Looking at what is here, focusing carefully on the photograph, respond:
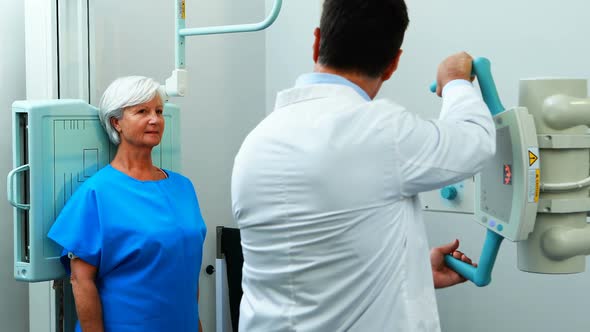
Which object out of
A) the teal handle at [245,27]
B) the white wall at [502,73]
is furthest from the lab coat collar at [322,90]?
the white wall at [502,73]

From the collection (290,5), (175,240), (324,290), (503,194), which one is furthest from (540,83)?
(290,5)

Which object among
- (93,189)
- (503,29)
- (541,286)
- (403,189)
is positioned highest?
(503,29)

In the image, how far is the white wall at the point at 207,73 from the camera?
9.62 ft

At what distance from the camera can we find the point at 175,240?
2.23 m

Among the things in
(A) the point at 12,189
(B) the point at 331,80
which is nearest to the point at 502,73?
(B) the point at 331,80

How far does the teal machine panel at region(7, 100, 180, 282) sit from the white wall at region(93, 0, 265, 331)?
56 centimetres

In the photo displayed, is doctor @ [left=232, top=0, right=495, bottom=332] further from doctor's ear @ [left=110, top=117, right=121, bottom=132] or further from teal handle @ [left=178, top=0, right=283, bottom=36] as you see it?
doctor's ear @ [left=110, top=117, right=121, bottom=132]

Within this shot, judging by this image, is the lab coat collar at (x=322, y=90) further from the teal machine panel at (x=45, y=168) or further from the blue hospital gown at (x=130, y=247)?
the teal machine panel at (x=45, y=168)

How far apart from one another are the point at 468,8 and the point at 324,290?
185 centimetres

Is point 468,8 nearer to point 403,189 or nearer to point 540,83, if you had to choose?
point 540,83

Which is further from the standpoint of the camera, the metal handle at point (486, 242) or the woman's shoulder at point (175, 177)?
the woman's shoulder at point (175, 177)

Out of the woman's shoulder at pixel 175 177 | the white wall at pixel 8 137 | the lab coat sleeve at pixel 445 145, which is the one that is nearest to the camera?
the lab coat sleeve at pixel 445 145

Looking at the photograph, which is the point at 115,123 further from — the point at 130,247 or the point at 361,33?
the point at 361,33

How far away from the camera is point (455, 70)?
1.26 meters
